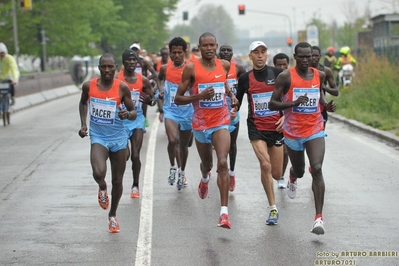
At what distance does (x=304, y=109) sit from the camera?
9.49 metres

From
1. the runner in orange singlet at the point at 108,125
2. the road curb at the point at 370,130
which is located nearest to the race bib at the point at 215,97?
the runner in orange singlet at the point at 108,125

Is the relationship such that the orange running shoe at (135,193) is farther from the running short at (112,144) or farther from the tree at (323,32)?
the tree at (323,32)

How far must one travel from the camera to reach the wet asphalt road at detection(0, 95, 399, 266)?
824 cm

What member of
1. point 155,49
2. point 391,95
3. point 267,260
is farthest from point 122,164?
point 155,49

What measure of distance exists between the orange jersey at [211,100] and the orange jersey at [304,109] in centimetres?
74

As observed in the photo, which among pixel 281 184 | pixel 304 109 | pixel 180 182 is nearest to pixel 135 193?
pixel 180 182

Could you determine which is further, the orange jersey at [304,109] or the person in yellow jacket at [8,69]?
the person in yellow jacket at [8,69]

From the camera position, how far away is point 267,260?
799cm

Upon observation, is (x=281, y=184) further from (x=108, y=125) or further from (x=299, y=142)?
(x=108, y=125)

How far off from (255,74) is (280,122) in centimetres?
62

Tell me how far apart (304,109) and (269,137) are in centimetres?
113

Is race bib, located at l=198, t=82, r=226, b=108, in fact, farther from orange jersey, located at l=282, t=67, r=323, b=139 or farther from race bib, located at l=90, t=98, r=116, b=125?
race bib, located at l=90, t=98, r=116, b=125

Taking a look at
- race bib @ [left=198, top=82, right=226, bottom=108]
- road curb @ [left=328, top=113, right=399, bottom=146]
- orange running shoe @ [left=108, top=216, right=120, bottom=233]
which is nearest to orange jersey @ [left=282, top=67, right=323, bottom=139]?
race bib @ [left=198, top=82, right=226, bottom=108]

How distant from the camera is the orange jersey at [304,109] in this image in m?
9.47
